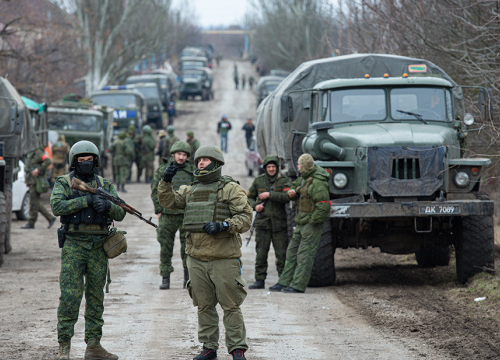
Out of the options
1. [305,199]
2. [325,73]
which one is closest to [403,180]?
[305,199]

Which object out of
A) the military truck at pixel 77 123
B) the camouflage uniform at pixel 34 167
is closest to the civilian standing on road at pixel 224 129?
the military truck at pixel 77 123

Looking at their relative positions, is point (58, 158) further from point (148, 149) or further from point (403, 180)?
point (403, 180)

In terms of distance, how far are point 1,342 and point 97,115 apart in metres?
20.3

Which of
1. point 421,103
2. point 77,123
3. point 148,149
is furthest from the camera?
point 77,123

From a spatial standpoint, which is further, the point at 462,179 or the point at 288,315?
the point at 462,179

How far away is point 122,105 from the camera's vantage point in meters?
34.1

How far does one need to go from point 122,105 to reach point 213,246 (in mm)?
28026

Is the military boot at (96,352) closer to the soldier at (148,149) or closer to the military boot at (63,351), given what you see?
the military boot at (63,351)

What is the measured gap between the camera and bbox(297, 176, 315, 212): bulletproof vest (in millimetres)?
10289

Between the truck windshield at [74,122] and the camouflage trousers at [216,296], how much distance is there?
20.9m

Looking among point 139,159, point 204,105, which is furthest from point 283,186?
point 204,105

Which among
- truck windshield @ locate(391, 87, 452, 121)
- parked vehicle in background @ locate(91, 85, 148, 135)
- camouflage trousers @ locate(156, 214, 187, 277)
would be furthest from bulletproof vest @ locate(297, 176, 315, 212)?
parked vehicle in background @ locate(91, 85, 148, 135)

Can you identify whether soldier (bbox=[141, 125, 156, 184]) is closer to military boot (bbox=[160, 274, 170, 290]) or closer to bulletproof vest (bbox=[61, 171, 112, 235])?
military boot (bbox=[160, 274, 170, 290])

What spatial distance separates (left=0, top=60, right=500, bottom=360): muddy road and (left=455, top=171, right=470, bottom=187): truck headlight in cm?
129
